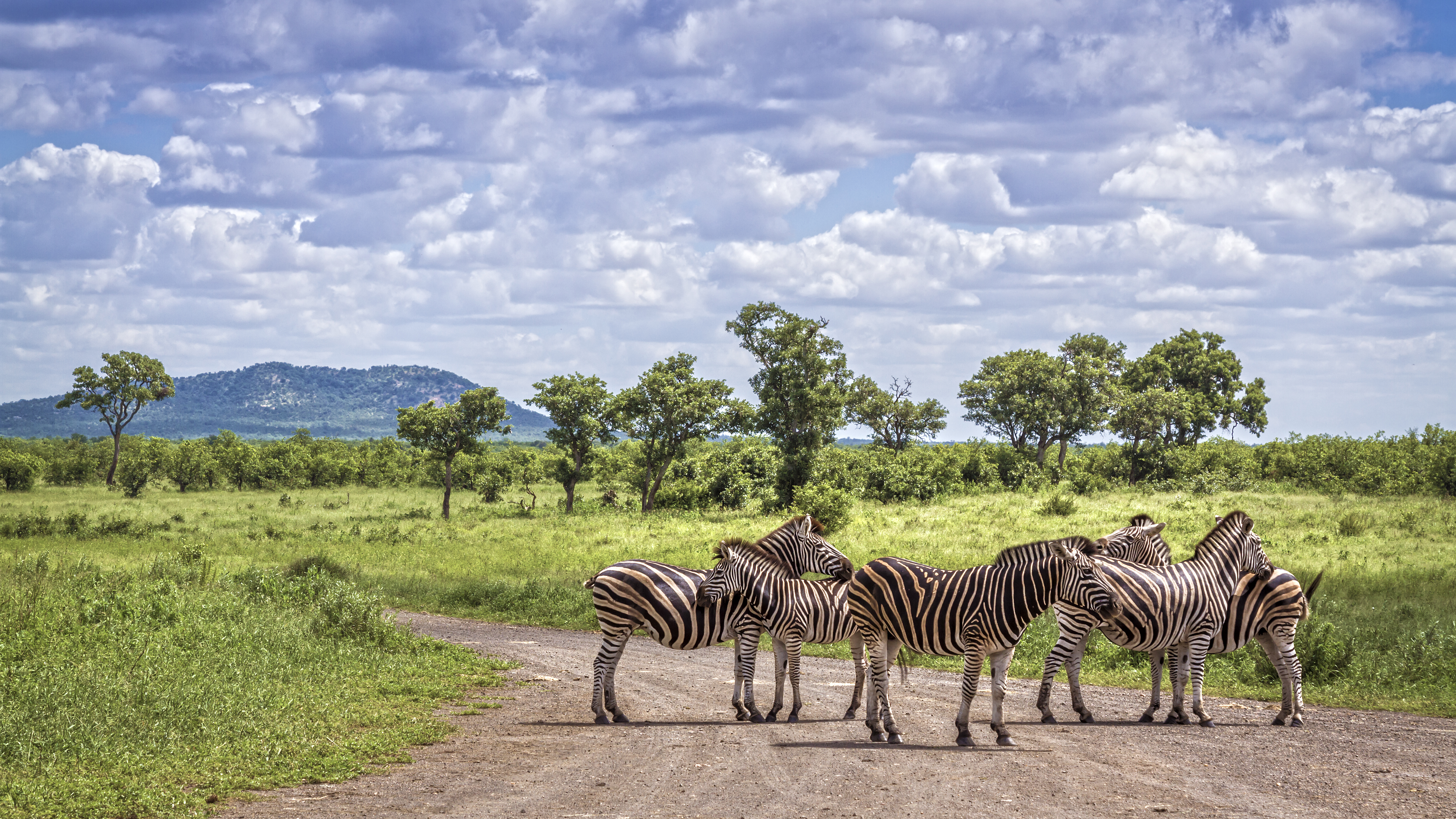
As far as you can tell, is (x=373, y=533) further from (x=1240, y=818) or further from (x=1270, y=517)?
(x=1240, y=818)

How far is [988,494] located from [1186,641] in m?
47.4

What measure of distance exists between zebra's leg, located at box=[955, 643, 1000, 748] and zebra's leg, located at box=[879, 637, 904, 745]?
65 cm

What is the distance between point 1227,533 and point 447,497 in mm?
46079

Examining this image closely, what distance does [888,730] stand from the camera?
1205cm

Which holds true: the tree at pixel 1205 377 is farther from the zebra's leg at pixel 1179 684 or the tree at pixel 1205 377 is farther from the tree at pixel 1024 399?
the zebra's leg at pixel 1179 684

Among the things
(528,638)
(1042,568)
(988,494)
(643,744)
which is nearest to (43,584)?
(528,638)

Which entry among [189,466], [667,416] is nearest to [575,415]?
[667,416]

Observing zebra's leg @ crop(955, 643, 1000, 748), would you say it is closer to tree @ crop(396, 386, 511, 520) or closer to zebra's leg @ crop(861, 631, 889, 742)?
zebra's leg @ crop(861, 631, 889, 742)

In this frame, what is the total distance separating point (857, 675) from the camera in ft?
44.7

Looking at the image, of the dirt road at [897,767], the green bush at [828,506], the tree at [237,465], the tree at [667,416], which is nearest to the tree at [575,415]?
the tree at [667,416]

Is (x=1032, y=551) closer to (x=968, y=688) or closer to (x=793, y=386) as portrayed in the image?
(x=968, y=688)

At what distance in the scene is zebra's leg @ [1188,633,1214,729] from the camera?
43.9 ft

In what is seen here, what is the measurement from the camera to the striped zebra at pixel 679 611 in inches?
533

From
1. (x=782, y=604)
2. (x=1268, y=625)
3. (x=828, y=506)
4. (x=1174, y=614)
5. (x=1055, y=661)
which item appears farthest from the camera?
(x=828, y=506)
